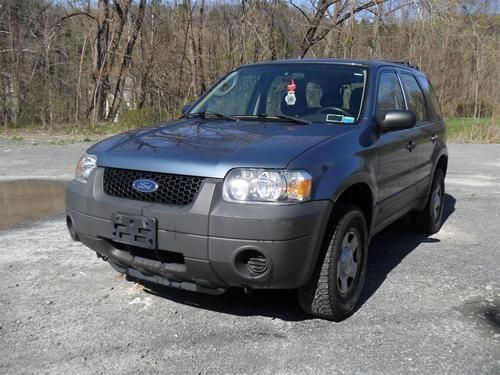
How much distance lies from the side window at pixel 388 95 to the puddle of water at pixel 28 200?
4.16m

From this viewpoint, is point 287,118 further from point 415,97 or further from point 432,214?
point 432,214

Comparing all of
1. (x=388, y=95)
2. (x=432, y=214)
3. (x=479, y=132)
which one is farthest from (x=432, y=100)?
(x=479, y=132)

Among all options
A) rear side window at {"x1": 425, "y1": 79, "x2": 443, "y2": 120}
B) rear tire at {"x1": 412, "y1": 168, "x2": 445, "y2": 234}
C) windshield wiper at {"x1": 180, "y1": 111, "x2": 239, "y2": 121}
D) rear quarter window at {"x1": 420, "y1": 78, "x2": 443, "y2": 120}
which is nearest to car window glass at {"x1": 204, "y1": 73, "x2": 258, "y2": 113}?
windshield wiper at {"x1": 180, "y1": 111, "x2": 239, "y2": 121}

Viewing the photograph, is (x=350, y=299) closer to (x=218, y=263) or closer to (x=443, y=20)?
(x=218, y=263)

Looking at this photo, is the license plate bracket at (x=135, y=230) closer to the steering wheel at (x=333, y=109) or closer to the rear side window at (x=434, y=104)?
the steering wheel at (x=333, y=109)

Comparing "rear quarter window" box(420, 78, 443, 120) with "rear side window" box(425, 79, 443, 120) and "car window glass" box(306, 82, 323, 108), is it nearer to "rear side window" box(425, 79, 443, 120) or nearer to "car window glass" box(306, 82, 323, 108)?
"rear side window" box(425, 79, 443, 120)

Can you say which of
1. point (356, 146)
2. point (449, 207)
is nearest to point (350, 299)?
point (356, 146)

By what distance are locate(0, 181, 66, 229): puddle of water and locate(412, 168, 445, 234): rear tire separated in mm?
4245

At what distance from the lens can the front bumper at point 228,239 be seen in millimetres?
3041

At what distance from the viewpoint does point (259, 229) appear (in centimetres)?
303

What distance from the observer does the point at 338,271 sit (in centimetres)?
360

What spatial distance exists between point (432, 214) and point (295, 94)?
8.17ft

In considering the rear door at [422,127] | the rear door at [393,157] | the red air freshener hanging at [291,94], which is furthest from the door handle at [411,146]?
the red air freshener hanging at [291,94]

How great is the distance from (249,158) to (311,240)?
608mm
